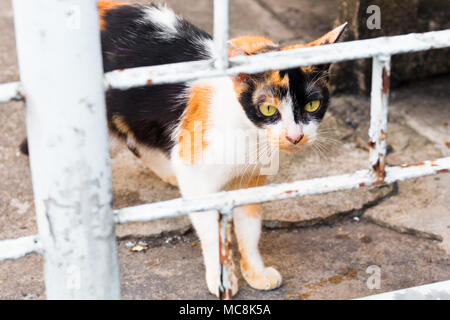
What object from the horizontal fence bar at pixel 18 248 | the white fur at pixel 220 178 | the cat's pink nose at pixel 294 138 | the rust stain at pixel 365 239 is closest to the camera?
the horizontal fence bar at pixel 18 248

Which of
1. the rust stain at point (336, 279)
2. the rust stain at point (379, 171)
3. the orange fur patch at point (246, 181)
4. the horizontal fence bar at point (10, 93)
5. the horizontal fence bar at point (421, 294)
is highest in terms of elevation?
the horizontal fence bar at point (10, 93)

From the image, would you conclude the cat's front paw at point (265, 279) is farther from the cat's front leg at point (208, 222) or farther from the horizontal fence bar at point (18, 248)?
the horizontal fence bar at point (18, 248)

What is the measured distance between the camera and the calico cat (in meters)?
2.12

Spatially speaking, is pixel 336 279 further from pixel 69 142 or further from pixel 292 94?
pixel 69 142

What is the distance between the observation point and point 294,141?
6.89 feet

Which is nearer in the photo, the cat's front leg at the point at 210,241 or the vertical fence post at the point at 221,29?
the vertical fence post at the point at 221,29

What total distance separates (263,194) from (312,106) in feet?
2.68

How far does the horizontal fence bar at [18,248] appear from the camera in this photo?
1331 mm

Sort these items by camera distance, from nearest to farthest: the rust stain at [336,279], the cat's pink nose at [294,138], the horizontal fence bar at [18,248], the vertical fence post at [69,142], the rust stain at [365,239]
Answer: the vertical fence post at [69,142] < the horizontal fence bar at [18,248] < the cat's pink nose at [294,138] < the rust stain at [336,279] < the rust stain at [365,239]

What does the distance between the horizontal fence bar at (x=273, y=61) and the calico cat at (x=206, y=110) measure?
0.52 meters

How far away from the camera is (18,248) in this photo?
1352 millimetres

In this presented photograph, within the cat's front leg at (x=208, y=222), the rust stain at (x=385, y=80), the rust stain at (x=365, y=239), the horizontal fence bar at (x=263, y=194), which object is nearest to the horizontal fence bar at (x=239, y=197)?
the horizontal fence bar at (x=263, y=194)
